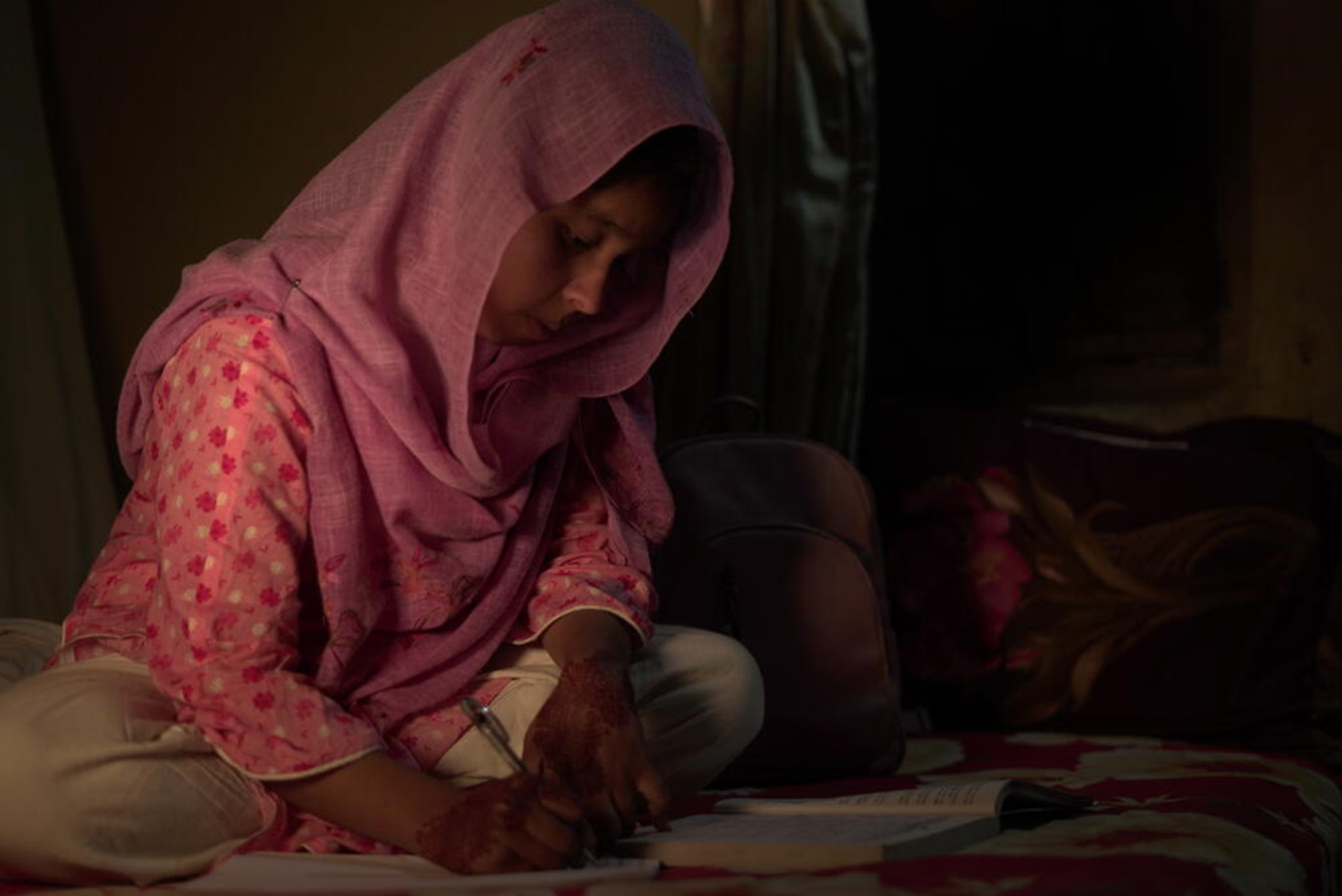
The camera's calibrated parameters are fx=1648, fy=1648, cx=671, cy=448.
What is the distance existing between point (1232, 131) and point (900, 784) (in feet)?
4.02

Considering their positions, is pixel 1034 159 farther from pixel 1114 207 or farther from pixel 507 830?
pixel 507 830

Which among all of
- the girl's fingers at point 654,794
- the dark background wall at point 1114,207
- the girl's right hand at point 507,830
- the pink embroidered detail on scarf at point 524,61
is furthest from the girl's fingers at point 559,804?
the dark background wall at point 1114,207

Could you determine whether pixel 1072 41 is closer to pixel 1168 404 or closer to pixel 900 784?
pixel 1168 404

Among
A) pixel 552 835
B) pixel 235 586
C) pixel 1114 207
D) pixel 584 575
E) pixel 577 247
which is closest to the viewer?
pixel 552 835

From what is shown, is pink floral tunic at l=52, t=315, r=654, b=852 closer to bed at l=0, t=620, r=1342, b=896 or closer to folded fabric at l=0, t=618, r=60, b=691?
bed at l=0, t=620, r=1342, b=896

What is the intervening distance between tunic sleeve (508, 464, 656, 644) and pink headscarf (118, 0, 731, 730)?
35 mm

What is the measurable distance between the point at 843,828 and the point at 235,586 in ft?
1.43

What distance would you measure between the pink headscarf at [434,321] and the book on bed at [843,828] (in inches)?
10.0

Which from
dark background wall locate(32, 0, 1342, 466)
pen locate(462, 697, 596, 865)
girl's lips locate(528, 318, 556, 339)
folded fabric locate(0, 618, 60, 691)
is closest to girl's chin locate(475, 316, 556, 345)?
girl's lips locate(528, 318, 556, 339)

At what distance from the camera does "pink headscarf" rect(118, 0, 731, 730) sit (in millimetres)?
1182

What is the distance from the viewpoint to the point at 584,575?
138cm

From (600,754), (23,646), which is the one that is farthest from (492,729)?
(23,646)

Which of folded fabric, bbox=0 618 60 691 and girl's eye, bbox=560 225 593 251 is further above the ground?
girl's eye, bbox=560 225 593 251

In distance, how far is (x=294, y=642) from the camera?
1.16 metres
